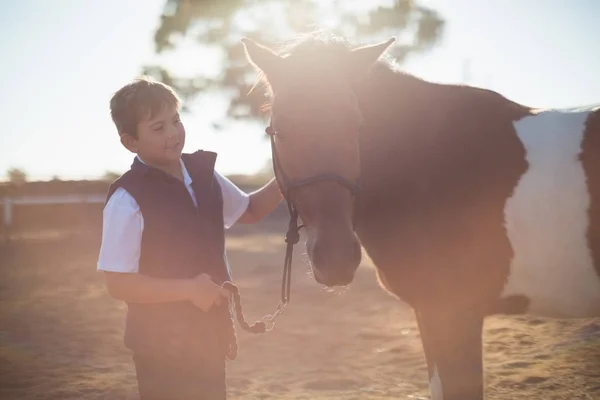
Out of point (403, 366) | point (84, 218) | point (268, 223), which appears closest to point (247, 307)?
point (403, 366)

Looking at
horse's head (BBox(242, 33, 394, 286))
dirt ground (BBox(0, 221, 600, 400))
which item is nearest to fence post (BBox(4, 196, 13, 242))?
dirt ground (BBox(0, 221, 600, 400))

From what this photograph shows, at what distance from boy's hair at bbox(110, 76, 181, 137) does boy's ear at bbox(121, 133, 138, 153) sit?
Result: 0.04ft

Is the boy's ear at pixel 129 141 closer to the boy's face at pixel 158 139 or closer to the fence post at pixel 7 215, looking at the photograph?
the boy's face at pixel 158 139

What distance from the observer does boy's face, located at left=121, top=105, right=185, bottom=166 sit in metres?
2.34

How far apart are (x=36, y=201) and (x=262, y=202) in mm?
13984

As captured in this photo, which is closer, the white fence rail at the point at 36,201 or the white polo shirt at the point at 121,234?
the white polo shirt at the point at 121,234

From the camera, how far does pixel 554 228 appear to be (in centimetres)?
294

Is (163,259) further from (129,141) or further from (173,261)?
(129,141)

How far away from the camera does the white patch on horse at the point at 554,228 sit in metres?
2.93

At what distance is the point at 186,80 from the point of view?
19453 millimetres

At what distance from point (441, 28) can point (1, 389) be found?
18.9 m

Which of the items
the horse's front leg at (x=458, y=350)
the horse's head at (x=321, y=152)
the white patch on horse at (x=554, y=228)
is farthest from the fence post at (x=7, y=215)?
the white patch on horse at (x=554, y=228)

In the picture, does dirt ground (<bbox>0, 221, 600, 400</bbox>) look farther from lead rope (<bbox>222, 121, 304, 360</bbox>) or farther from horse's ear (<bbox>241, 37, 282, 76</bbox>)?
horse's ear (<bbox>241, 37, 282, 76</bbox>)

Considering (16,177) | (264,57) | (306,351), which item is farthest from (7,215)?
(264,57)
